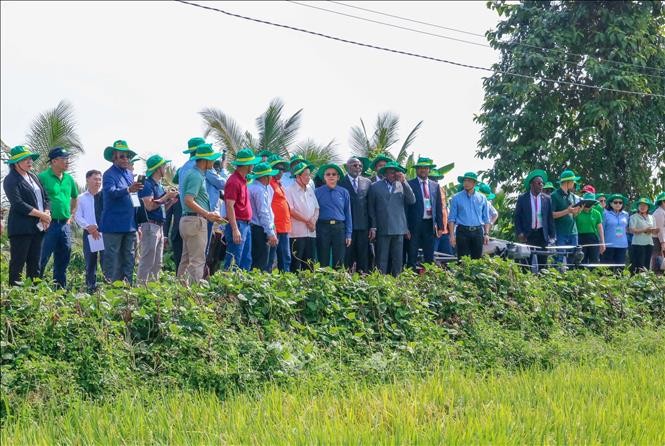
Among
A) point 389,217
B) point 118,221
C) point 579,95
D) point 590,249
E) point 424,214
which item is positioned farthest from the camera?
point 579,95

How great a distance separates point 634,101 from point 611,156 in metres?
1.41

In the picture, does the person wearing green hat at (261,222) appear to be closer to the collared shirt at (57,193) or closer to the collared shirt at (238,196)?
the collared shirt at (238,196)

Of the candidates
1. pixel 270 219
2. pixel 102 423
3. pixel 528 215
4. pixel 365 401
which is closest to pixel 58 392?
pixel 102 423

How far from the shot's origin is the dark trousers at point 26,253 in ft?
32.9

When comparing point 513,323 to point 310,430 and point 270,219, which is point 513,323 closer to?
point 270,219

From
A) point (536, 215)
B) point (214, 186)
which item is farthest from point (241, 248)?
point (536, 215)

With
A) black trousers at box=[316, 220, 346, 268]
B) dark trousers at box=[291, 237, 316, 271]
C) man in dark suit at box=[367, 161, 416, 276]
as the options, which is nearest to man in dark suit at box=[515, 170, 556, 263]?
man in dark suit at box=[367, 161, 416, 276]

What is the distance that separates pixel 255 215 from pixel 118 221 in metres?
1.60

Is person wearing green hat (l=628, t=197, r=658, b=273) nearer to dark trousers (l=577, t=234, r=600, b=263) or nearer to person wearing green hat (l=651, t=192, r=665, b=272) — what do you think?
person wearing green hat (l=651, t=192, r=665, b=272)

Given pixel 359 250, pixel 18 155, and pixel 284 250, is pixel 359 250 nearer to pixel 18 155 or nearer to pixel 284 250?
pixel 284 250

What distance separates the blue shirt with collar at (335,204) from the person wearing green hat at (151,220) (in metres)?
2.27

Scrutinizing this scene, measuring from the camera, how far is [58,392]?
6.48 meters

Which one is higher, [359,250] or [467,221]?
[467,221]

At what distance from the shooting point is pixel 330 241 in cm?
1254
